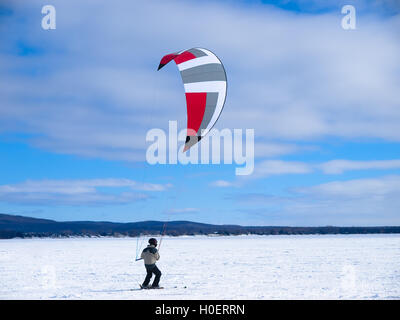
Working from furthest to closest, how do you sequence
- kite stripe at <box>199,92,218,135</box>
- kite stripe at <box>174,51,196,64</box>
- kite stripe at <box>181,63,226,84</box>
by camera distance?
kite stripe at <box>174,51,196,64</box> < kite stripe at <box>181,63,226,84</box> < kite stripe at <box>199,92,218,135</box>

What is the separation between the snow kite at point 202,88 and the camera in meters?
11.0

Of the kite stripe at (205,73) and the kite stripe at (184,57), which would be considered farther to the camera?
the kite stripe at (184,57)

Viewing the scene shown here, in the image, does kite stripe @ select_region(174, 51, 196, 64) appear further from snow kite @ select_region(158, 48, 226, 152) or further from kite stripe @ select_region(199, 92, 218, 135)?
kite stripe @ select_region(199, 92, 218, 135)

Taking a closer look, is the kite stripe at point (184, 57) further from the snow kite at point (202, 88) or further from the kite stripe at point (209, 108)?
the kite stripe at point (209, 108)

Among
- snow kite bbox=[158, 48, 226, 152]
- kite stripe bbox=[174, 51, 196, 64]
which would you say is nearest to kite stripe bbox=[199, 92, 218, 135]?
snow kite bbox=[158, 48, 226, 152]

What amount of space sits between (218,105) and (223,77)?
2.15 feet

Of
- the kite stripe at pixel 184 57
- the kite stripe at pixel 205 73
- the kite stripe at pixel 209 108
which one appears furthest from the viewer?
the kite stripe at pixel 184 57

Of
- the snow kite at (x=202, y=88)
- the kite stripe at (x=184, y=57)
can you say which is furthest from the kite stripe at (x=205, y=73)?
the kite stripe at (x=184, y=57)

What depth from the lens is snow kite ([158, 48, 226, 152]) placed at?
11.0m

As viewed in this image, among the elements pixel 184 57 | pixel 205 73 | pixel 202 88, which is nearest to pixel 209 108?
pixel 202 88

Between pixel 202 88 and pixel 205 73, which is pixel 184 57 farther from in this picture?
pixel 202 88
